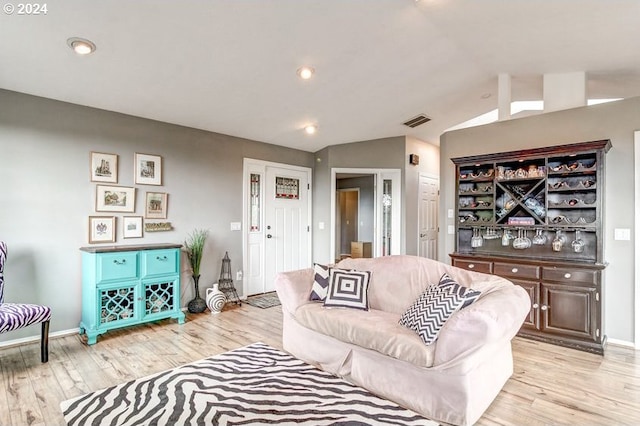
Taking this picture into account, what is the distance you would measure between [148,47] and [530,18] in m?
3.07

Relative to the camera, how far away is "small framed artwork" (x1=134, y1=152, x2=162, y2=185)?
4.03 metres

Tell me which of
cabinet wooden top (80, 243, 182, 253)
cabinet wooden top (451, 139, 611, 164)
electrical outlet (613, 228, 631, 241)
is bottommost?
cabinet wooden top (80, 243, 182, 253)

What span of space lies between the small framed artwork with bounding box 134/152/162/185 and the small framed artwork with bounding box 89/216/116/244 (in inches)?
22.1

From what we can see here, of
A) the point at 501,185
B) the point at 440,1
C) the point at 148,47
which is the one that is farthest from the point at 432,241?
the point at 148,47

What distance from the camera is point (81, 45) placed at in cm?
255

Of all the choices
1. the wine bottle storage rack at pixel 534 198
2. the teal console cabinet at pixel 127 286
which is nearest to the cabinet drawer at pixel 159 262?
the teal console cabinet at pixel 127 286

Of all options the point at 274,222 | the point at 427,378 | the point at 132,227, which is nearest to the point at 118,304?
the point at 132,227

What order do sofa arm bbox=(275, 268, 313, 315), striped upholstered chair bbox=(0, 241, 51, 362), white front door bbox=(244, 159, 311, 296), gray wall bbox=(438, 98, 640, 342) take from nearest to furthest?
striped upholstered chair bbox=(0, 241, 51, 362)
sofa arm bbox=(275, 268, 313, 315)
gray wall bbox=(438, 98, 640, 342)
white front door bbox=(244, 159, 311, 296)

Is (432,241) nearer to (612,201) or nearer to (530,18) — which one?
(612,201)

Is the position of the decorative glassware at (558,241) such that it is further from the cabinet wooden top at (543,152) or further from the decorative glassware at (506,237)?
the cabinet wooden top at (543,152)

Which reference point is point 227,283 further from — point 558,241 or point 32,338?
point 558,241

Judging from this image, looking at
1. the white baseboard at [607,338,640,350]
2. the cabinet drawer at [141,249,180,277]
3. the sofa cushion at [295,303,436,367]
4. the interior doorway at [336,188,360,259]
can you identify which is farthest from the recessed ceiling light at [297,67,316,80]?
the interior doorway at [336,188,360,259]

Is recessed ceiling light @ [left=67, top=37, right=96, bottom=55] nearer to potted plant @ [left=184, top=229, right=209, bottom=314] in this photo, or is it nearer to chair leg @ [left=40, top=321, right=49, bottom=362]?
chair leg @ [left=40, top=321, right=49, bottom=362]

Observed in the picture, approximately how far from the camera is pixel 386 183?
578 centimetres
